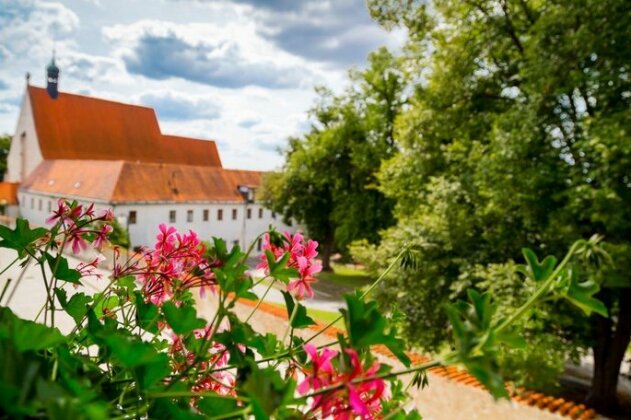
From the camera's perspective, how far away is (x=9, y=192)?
33.5 metres

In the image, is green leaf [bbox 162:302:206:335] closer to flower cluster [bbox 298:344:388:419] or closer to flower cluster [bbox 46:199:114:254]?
flower cluster [bbox 298:344:388:419]

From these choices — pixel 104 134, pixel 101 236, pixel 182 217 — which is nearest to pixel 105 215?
pixel 101 236

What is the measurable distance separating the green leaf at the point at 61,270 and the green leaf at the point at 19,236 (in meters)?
0.08

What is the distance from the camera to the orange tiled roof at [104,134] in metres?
35.0

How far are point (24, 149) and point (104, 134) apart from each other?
5805mm

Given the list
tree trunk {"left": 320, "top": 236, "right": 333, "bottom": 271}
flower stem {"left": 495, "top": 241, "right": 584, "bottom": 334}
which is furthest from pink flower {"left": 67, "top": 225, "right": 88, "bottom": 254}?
tree trunk {"left": 320, "top": 236, "right": 333, "bottom": 271}

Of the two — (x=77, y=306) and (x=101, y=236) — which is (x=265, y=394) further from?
(x=101, y=236)

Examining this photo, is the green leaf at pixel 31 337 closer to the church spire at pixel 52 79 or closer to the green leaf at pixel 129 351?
the green leaf at pixel 129 351

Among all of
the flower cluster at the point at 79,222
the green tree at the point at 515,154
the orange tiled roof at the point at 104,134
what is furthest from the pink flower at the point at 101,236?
the orange tiled roof at the point at 104,134

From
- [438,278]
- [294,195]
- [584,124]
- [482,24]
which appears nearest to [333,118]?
[294,195]

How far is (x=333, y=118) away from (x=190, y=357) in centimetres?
2479

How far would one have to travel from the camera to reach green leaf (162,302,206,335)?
825 mm

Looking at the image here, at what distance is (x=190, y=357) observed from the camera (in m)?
1.20

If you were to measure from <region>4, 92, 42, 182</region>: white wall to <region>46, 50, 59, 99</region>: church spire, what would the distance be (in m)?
1.74
